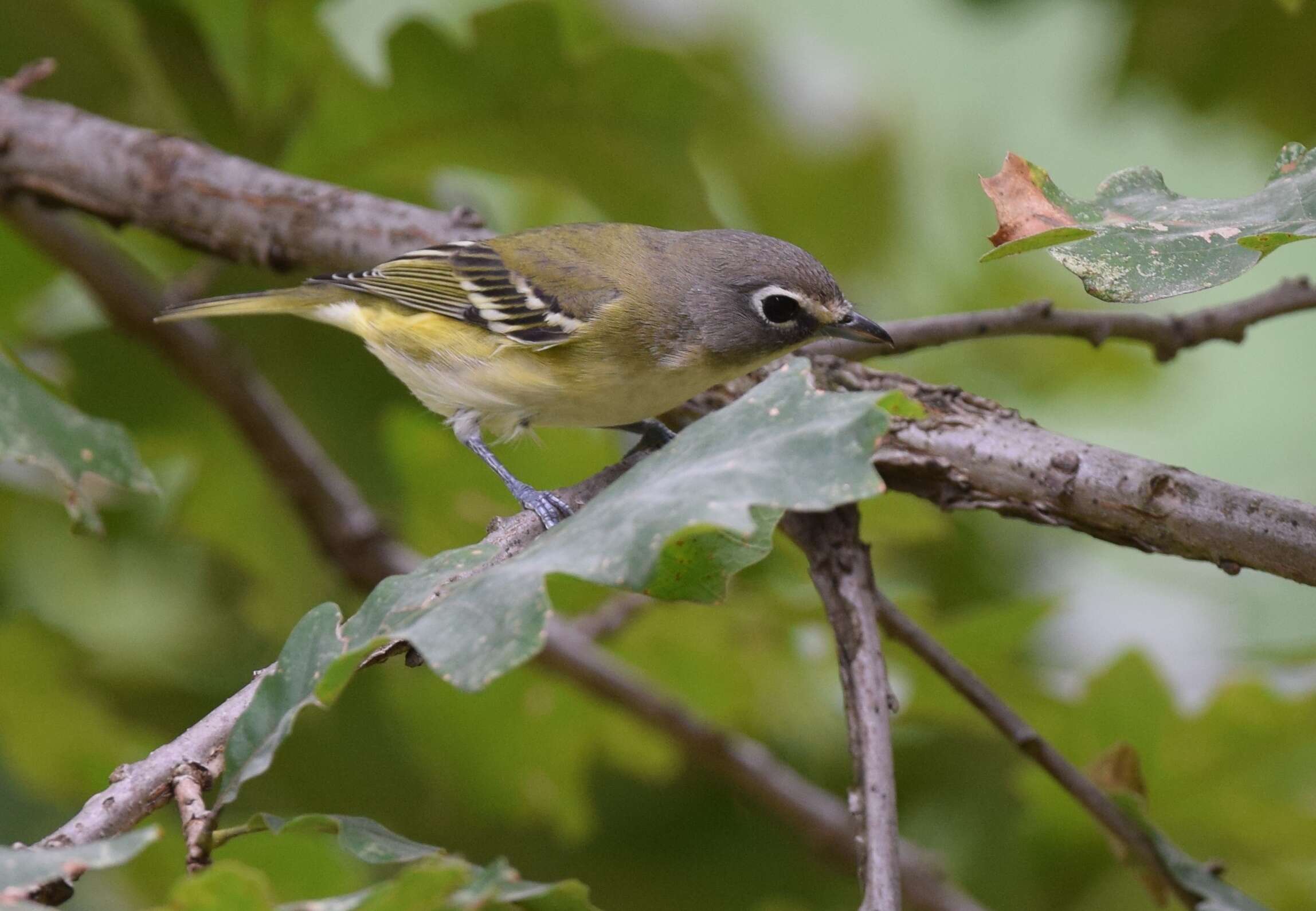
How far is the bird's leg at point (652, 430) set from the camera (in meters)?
2.67

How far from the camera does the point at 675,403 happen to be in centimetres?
257

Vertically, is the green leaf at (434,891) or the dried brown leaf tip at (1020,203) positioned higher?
the dried brown leaf tip at (1020,203)

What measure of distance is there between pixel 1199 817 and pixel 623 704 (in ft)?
3.92

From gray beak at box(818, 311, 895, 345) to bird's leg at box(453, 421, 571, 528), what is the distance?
636 millimetres

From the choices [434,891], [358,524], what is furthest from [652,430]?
[434,891]

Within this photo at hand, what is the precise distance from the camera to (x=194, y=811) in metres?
1.35

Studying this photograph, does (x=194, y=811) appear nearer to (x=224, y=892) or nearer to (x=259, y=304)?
(x=224, y=892)

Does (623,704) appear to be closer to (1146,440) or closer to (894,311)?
(894,311)

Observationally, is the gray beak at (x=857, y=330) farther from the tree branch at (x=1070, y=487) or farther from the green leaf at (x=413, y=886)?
the green leaf at (x=413, y=886)

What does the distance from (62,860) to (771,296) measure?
6.17 feet

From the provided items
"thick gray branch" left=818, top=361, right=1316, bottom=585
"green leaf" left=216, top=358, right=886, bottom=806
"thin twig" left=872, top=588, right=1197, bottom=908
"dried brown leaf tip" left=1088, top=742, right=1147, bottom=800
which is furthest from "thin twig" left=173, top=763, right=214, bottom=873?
"dried brown leaf tip" left=1088, top=742, right=1147, bottom=800

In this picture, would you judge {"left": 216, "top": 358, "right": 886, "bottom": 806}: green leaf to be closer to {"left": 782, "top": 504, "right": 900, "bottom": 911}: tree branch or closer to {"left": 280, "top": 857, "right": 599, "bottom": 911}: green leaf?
{"left": 280, "top": 857, "right": 599, "bottom": 911}: green leaf

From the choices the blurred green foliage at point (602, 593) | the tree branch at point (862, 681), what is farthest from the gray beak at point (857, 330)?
the tree branch at point (862, 681)

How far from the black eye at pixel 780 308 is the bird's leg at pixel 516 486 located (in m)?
0.63
